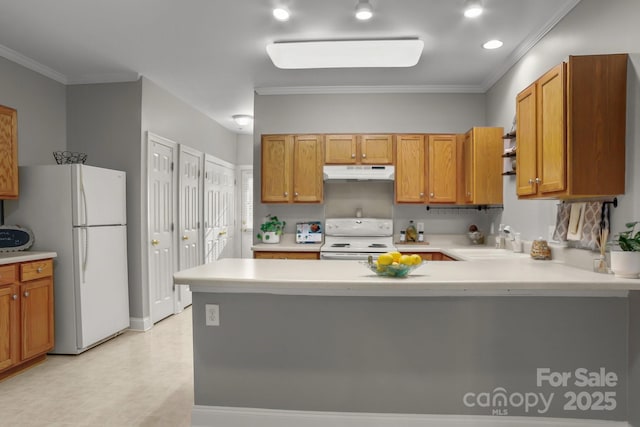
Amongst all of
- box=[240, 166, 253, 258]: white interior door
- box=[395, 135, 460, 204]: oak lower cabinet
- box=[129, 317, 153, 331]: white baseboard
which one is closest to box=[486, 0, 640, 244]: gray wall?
box=[395, 135, 460, 204]: oak lower cabinet

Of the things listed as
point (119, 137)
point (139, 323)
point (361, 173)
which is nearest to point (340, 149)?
point (361, 173)

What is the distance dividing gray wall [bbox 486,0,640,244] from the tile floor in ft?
9.60

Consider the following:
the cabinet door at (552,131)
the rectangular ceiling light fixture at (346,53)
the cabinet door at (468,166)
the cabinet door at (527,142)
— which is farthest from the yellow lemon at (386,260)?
the cabinet door at (468,166)

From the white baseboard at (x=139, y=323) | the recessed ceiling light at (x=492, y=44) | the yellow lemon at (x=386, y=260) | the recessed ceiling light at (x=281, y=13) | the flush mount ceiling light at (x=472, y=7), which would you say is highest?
the recessed ceiling light at (x=281, y=13)

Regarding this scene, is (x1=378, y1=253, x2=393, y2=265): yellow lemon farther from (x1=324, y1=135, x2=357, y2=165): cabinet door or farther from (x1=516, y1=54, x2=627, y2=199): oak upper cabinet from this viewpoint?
(x1=324, y1=135, x2=357, y2=165): cabinet door

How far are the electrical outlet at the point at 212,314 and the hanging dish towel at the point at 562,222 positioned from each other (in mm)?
2394

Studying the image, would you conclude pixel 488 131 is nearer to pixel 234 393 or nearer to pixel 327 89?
pixel 327 89

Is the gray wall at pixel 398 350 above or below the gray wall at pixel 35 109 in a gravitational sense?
below

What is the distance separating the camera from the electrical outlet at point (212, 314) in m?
2.35

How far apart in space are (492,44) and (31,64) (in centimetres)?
433

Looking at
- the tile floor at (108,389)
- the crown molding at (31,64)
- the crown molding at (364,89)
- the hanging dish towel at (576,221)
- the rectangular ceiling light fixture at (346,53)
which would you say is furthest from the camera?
the crown molding at (364,89)

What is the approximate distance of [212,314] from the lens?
2352 millimetres

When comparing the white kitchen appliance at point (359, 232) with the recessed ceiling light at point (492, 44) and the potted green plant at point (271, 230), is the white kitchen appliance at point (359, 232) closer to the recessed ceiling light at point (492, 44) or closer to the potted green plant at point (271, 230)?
the potted green plant at point (271, 230)

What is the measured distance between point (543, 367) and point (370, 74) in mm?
3196
